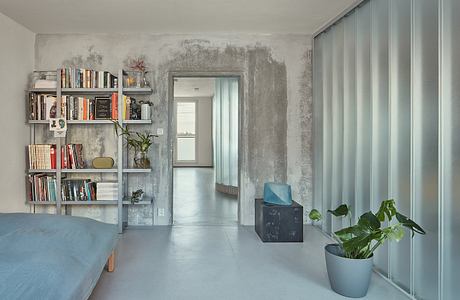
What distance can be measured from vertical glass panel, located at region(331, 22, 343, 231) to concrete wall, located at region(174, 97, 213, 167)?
9071mm

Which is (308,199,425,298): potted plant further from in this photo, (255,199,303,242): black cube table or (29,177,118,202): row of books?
(29,177,118,202): row of books

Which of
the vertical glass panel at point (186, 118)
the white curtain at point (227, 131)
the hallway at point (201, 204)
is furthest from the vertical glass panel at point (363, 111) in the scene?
the vertical glass panel at point (186, 118)

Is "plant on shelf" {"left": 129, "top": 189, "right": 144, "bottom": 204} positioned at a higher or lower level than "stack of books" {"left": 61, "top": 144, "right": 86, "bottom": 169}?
lower

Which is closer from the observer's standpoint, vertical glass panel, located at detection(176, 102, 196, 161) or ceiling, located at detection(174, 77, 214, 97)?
ceiling, located at detection(174, 77, 214, 97)

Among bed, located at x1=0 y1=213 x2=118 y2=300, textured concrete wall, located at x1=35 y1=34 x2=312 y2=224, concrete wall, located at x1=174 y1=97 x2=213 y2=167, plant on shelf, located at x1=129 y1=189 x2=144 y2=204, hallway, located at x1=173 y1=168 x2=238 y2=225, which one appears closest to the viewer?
bed, located at x1=0 y1=213 x2=118 y2=300

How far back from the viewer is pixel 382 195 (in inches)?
119

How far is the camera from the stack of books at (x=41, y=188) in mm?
4309

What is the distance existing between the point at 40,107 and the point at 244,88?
108 inches

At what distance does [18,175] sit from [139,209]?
63.0 inches

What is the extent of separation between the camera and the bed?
1632 mm

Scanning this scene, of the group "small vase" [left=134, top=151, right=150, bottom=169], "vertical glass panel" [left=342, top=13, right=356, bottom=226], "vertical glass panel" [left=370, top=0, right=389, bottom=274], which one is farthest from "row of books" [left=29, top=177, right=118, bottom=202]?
"vertical glass panel" [left=370, top=0, right=389, bottom=274]

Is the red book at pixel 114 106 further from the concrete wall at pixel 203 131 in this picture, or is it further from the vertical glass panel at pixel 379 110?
the concrete wall at pixel 203 131

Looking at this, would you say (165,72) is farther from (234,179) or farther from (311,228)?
→ (234,179)

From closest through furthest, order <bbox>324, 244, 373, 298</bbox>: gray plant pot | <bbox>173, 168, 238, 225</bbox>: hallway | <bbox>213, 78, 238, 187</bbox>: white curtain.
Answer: <bbox>324, 244, 373, 298</bbox>: gray plant pot → <bbox>173, 168, 238, 225</bbox>: hallway → <bbox>213, 78, 238, 187</bbox>: white curtain
